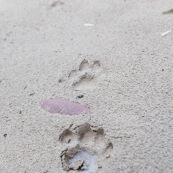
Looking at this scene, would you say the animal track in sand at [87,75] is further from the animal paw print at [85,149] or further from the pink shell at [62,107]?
the animal paw print at [85,149]

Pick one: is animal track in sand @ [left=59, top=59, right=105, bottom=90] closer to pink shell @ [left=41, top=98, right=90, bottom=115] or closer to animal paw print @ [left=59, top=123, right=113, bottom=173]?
pink shell @ [left=41, top=98, right=90, bottom=115]

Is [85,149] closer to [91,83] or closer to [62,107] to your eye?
[62,107]

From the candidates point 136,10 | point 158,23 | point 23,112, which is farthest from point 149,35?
point 23,112

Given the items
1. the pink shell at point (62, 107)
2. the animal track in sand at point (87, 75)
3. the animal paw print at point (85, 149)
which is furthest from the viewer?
Answer: the animal track in sand at point (87, 75)

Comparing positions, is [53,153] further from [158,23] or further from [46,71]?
[158,23]

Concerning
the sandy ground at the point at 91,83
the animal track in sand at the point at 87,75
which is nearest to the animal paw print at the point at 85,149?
the sandy ground at the point at 91,83

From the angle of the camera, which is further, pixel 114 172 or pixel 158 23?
pixel 158 23

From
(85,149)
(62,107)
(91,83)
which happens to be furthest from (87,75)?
(85,149)
